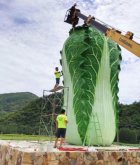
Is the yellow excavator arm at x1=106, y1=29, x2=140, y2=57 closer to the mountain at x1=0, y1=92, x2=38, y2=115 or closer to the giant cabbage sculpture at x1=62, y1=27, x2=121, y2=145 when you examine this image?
the giant cabbage sculpture at x1=62, y1=27, x2=121, y2=145

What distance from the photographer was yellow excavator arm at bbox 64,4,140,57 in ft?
43.3

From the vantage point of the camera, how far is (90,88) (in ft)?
42.3

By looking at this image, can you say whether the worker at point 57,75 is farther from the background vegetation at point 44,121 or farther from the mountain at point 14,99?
the mountain at point 14,99

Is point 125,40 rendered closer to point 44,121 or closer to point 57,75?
point 57,75

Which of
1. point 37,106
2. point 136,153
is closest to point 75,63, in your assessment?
point 136,153

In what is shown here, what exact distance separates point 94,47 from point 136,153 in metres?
4.23

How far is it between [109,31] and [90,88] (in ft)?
8.77

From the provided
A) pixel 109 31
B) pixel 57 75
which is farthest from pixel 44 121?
pixel 109 31

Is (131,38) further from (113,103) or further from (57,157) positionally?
(57,157)

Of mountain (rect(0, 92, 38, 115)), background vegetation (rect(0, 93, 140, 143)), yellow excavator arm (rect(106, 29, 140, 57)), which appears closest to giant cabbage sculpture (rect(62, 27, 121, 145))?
yellow excavator arm (rect(106, 29, 140, 57))

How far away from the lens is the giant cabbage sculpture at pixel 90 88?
503 inches

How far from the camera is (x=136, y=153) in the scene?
11.1 m

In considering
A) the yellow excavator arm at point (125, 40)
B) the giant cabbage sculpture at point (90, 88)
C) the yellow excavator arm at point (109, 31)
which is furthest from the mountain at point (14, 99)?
the giant cabbage sculpture at point (90, 88)

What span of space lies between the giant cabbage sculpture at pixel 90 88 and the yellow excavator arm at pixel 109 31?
0.42 meters
